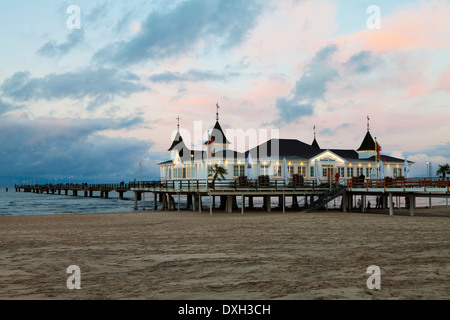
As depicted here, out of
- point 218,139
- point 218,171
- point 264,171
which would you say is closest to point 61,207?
point 218,139

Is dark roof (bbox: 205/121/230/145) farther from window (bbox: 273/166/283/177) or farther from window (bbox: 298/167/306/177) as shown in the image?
window (bbox: 298/167/306/177)

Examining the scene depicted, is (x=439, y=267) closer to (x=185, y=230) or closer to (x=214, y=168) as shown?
(x=185, y=230)

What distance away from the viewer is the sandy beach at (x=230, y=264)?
321 inches

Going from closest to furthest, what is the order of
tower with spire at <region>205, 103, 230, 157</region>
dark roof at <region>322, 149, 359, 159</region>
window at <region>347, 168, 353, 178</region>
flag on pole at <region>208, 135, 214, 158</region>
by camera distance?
flag on pole at <region>208, 135, 214, 158</region>
window at <region>347, 168, 353, 178</region>
tower with spire at <region>205, 103, 230, 157</region>
dark roof at <region>322, 149, 359, 159</region>

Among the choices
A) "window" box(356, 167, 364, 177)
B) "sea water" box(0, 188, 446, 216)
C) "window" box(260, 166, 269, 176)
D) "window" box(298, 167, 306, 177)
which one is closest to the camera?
"window" box(260, 166, 269, 176)

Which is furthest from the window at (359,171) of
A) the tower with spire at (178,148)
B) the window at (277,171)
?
the tower with spire at (178,148)

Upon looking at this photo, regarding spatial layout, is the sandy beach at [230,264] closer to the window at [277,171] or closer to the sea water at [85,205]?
the window at [277,171]

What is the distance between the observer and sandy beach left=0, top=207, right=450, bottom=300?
8164mm

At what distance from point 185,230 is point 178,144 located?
1253 inches

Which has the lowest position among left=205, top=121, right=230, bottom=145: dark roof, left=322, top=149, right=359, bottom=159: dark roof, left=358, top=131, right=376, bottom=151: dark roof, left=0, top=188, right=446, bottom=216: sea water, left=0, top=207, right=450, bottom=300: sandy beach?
left=0, top=188, right=446, bottom=216: sea water

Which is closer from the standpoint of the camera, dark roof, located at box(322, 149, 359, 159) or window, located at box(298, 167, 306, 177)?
window, located at box(298, 167, 306, 177)

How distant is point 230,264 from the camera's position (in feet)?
35.5

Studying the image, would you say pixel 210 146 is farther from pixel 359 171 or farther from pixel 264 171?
pixel 359 171

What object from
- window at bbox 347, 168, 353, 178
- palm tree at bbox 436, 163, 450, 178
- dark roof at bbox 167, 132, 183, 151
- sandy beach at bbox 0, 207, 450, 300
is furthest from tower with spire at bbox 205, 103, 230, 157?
palm tree at bbox 436, 163, 450, 178
